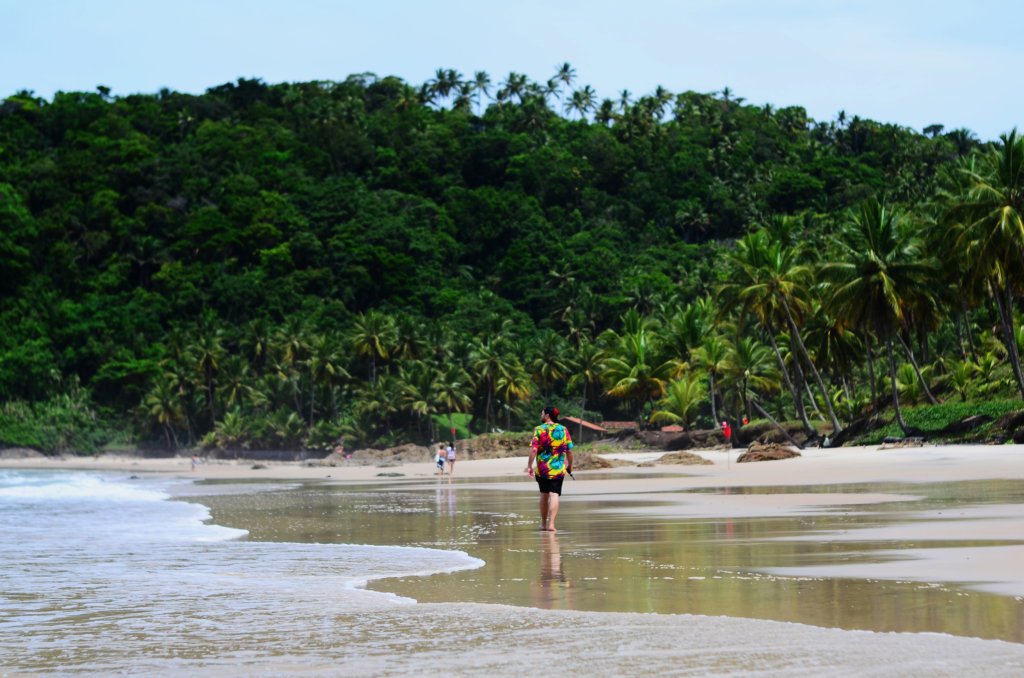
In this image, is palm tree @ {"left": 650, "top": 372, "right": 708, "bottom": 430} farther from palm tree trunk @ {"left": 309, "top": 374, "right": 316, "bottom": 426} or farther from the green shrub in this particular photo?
the green shrub

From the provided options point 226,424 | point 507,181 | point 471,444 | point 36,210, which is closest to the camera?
point 471,444

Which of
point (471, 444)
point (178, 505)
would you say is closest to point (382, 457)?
point (471, 444)

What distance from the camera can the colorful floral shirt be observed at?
1286cm

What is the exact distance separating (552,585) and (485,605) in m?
0.96

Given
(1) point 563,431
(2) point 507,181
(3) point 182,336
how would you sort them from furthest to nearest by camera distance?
(2) point 507,181 < (3) point 182,336 < (1) point 563,431

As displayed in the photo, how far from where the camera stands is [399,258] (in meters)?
99.9

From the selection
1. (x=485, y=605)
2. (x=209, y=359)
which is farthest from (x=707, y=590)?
(x=209, y=359)

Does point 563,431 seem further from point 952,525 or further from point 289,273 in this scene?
point 289,273

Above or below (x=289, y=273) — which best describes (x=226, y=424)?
below

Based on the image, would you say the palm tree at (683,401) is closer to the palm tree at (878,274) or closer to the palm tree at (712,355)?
the palm tree at (712,355)

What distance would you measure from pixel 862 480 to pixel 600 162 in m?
98.9

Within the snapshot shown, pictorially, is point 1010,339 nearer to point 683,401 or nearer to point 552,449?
point 552,449

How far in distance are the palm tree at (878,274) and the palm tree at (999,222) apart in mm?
2673

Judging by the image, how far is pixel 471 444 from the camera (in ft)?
202
